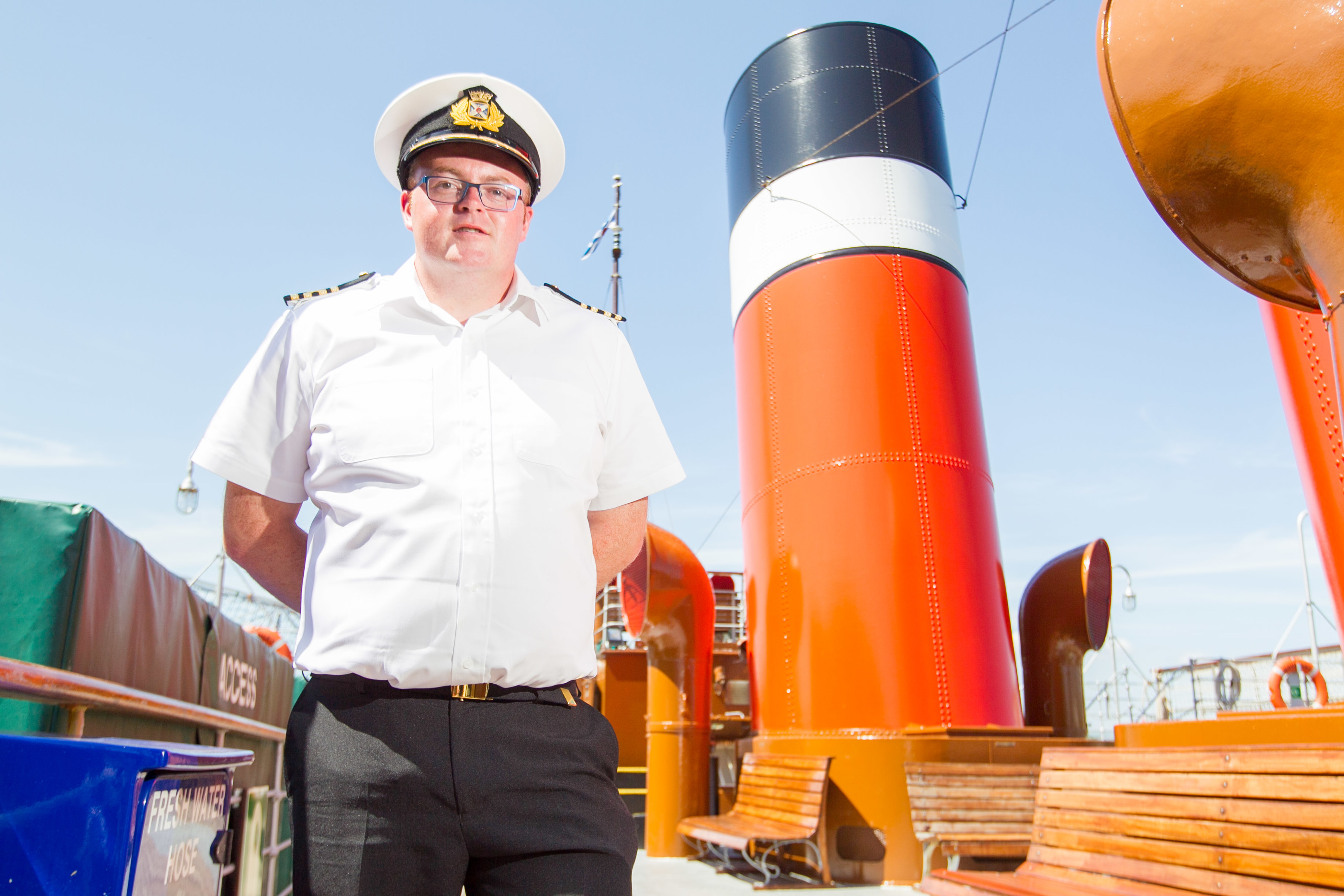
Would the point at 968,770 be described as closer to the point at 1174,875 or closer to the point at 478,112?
the point at 1174,875

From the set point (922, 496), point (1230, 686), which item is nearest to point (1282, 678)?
point (922, 496)

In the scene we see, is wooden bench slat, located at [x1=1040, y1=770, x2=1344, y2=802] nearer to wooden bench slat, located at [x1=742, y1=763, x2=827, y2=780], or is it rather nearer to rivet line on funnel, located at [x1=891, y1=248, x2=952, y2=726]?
wooden bench slat, located at [x1=742, y1=763, x2=827, y2=780]

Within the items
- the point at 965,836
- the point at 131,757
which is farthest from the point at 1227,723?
the point at 131,757

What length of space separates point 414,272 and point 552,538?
764 mm

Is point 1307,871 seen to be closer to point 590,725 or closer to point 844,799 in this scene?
point 590,725

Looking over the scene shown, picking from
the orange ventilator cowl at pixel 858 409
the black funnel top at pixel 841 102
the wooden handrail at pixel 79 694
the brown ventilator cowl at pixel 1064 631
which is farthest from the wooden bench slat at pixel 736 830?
the black funnel top at pixel 841 102

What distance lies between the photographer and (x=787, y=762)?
8227mm

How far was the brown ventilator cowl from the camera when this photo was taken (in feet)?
27.5

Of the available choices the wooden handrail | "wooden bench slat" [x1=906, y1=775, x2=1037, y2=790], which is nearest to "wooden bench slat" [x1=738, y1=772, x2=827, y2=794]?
"wooden bench slat" [x1=906, y1=775, x2=1037, y2=790]

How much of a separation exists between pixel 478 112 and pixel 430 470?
0.92 meters

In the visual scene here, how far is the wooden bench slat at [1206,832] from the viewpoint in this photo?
354 centimetres

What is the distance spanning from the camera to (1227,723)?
15.2 ft

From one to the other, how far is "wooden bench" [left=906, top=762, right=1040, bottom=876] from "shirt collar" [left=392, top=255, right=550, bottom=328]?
5.98 metres

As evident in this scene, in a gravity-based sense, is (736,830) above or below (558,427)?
below
